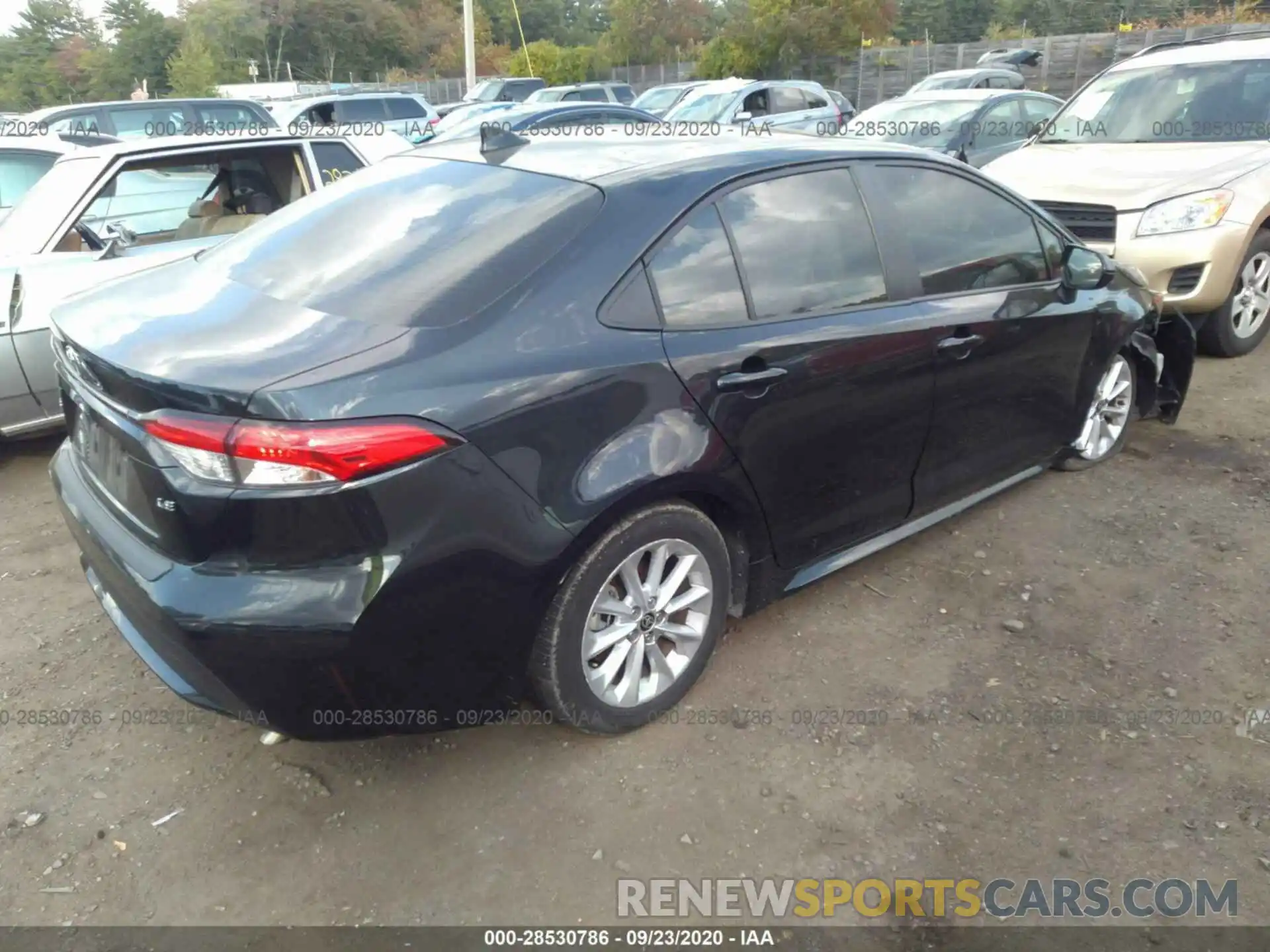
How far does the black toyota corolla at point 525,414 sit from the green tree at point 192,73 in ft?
139

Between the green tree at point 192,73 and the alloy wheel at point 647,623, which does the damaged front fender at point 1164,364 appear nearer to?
the alloy wheel at point 647,623

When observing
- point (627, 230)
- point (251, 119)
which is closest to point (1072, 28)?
point (251, 119)

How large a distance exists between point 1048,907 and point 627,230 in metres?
2.03

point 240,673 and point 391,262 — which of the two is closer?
point 240,673

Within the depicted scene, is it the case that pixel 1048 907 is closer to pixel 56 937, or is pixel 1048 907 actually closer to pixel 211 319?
pixel 56 937

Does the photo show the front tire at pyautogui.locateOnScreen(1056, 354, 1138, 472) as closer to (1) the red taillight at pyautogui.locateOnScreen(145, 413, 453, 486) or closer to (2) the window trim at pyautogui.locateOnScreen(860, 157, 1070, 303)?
(2) the window trim at pyautogui.locateOnScreen(860, 157, 1070, 303)

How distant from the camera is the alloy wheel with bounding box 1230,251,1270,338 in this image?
19.7ft

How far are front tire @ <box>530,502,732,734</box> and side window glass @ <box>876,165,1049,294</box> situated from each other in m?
1.31

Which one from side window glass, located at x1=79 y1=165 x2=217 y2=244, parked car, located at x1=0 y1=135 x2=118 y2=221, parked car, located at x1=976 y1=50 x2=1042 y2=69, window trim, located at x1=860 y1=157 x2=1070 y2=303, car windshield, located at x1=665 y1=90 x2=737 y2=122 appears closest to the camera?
window trim, located at x1=860 y1=157 x2=1070 y2=303

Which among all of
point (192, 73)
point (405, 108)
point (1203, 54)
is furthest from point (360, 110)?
point (192, 73)

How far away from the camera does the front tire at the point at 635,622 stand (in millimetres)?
2580

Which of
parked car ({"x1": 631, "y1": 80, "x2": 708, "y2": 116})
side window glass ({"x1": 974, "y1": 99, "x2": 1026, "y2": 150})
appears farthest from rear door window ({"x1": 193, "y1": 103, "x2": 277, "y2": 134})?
side window glass ({"x1": 974, "y1": 99, "x2": 1026, "y2": 150})

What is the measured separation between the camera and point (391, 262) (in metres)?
2.66

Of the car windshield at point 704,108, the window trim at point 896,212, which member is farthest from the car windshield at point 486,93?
the window trim at point 896,212
